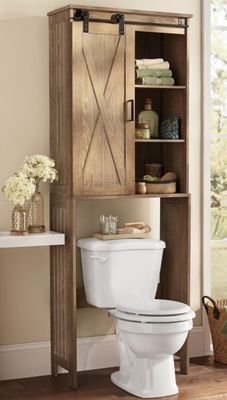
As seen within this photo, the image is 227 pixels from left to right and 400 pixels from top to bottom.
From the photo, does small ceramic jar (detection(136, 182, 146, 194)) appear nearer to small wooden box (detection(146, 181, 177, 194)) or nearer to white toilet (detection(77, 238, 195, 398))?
small wooden box (detection(146, 181, 177, 194))

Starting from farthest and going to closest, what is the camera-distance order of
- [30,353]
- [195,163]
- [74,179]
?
[195,163] < [30,353] < [74,179]

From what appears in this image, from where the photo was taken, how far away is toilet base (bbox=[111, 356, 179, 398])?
4.14 metres

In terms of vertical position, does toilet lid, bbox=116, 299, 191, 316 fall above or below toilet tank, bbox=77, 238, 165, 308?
below

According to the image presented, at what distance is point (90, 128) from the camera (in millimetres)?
4273

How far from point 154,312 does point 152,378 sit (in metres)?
0.37

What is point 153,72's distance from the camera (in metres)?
4.47

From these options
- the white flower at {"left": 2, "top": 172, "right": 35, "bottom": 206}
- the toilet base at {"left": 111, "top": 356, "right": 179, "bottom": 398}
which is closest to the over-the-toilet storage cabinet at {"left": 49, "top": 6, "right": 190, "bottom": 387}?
the white flower at {"left": 2, "top": 172, "right": 35, "bottom": 206}

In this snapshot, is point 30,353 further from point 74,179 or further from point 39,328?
point 74,179

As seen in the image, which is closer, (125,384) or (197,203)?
(125,384)

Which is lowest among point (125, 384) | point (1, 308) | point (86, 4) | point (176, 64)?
point (125, 384)

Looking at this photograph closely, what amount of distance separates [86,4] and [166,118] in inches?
30.9

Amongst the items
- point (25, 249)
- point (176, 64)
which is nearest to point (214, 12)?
point (176, 64)

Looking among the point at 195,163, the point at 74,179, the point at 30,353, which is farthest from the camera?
the point at 195,163

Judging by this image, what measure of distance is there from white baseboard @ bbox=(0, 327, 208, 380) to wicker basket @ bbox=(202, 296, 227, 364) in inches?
23.3
